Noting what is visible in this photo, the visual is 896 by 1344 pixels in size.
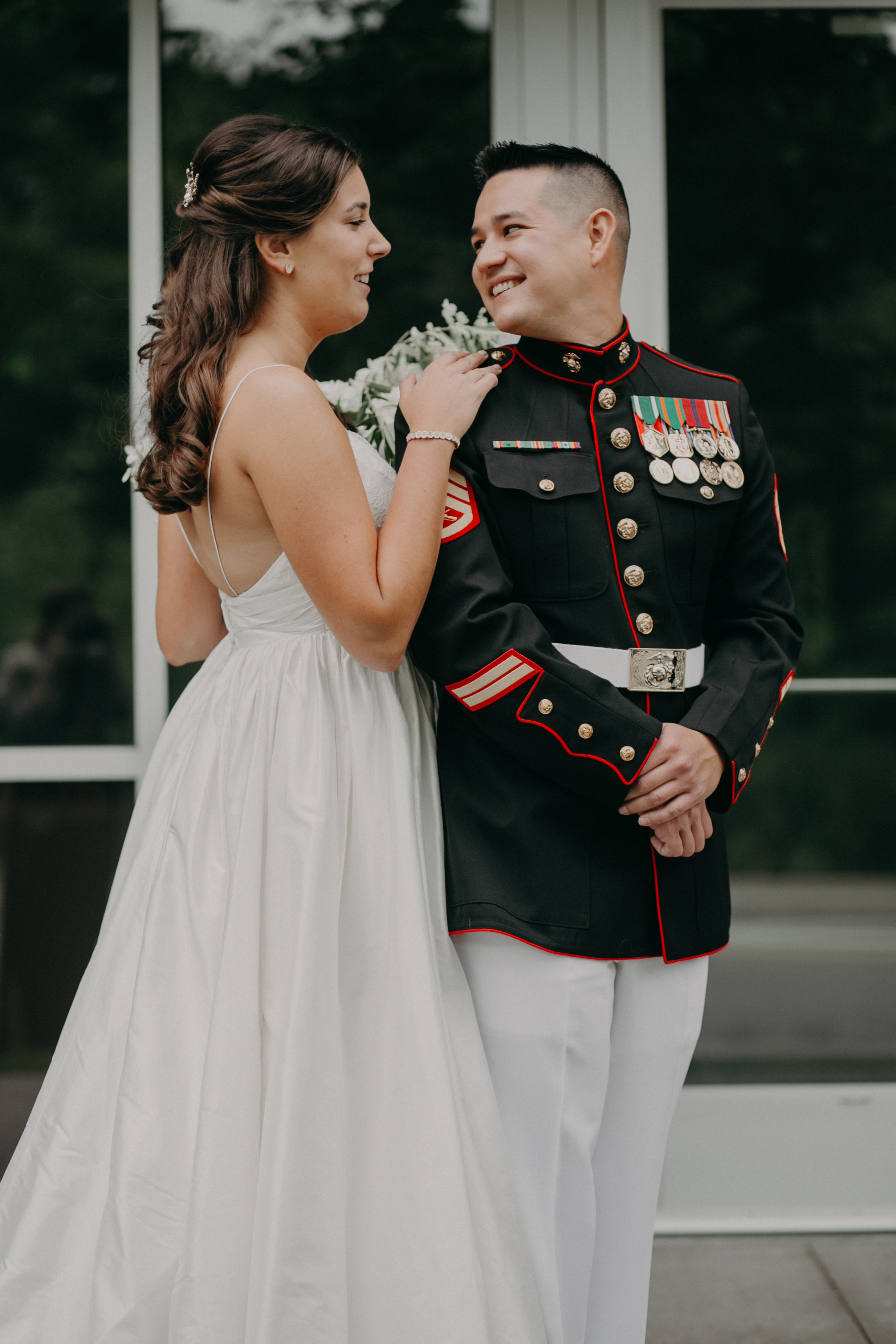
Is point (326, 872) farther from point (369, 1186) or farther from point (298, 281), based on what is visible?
point (298, 281)

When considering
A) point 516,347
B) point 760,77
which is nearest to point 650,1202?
point 516,347

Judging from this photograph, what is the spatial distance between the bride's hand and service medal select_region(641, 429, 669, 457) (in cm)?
21

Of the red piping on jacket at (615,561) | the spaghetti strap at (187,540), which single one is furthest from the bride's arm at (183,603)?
the red piping on jacket at (615,561)

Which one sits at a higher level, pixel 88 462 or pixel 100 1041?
pixel 88 462

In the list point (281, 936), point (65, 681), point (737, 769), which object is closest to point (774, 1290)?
point (737, 769)

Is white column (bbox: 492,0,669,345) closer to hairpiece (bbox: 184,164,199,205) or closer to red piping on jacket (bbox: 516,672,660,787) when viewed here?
hairpiece (bbox: 184,164,199,205)

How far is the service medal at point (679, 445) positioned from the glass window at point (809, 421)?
1.05 m

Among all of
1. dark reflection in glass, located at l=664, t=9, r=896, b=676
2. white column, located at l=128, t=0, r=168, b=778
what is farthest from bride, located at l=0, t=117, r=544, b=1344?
dark reflection in glass, located at l=664, t=9, r=896, b=676

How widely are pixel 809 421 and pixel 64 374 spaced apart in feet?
5.34

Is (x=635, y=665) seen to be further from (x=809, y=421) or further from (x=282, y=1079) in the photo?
(x=809, y=421)

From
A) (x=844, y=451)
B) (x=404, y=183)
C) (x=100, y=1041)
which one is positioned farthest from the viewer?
(x=844, y=451)

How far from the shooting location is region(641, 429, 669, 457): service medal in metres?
1.58

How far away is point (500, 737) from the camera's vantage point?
58.8 inches

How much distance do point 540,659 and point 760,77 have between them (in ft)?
5.77
